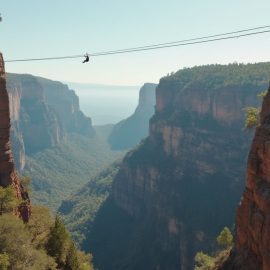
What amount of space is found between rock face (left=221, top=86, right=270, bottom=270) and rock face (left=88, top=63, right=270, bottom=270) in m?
47.5

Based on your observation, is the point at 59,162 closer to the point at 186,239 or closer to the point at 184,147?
the point at 184,147

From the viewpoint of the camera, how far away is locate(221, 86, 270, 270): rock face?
2700 centimetres

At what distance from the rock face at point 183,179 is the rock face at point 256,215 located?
156 ft

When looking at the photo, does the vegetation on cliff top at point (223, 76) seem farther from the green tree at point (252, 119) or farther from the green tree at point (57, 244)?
the green tree at point (57, 244)

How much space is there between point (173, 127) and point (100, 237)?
2894 centimetres

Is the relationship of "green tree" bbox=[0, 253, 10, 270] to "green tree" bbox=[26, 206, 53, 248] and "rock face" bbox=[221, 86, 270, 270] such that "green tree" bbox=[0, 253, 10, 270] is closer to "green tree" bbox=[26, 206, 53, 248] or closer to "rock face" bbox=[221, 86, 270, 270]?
"green tree" bbox=[26, 206, 53, 248]

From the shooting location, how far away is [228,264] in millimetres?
32312

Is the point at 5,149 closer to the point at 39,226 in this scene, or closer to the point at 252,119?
the point at 39,226

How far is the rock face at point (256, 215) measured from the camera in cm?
2700

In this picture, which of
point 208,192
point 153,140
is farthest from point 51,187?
point 208,192

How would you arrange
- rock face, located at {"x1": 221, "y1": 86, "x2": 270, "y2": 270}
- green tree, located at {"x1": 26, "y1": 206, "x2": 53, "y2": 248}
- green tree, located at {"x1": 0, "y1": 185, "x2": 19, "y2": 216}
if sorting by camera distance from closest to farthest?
rock face, located at {"x1": 221, "y1": 86, "x2": 270, "y2": 270}
green tree, located at {"x1": 0, "y1": 185, "x2": 19, "y2": 216}
green tree, located at {"x1": 26, "y1": 206, "x2": 53, "y2": 248}

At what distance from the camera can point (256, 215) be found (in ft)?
92.4

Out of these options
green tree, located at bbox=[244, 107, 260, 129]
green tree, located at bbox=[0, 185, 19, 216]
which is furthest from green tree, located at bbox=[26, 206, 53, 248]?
green tree, located at bbox=[244, 107, 260, 129]

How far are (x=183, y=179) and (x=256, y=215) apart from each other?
6996cm
